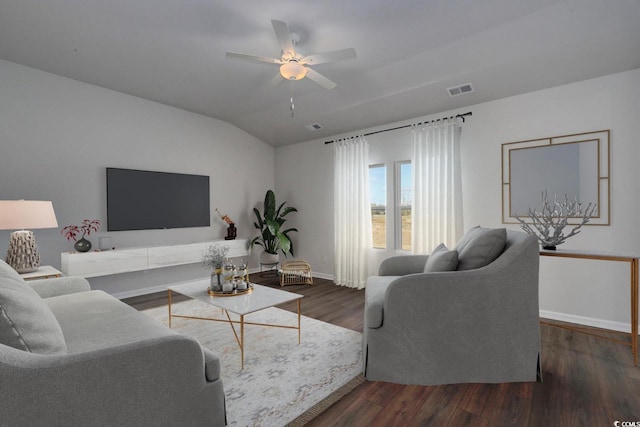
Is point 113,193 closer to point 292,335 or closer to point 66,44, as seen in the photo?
point 66,44

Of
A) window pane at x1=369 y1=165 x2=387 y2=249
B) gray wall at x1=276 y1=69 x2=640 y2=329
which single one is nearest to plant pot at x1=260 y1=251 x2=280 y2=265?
window pane at x1=369 y1=165 x2=387 y2=249

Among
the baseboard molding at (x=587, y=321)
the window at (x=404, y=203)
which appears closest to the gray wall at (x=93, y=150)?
the window at (x=404, y=203)

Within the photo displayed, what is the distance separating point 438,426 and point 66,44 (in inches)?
168

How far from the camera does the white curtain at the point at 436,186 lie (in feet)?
12.5

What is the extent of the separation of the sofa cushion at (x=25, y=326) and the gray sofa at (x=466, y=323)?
1.57 meters

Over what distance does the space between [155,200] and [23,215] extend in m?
1.65

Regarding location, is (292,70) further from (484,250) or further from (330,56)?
(484,250)

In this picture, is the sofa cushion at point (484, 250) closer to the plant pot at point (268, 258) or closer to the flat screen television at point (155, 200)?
the plant pot at point (268, 258)

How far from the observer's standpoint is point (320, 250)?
210 inches

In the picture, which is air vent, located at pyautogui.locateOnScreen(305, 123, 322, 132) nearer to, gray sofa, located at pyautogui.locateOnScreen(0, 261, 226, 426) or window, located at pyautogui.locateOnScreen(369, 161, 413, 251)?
window, located at pyautogui.locateOnScreen(369, 161, 413, 251)

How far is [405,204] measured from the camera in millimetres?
4453

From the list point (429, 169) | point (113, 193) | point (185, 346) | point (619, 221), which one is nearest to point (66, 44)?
point (113, 193)

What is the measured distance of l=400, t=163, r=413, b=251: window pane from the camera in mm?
4418

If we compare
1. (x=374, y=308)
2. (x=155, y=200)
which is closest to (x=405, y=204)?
(x=374, y=308)
